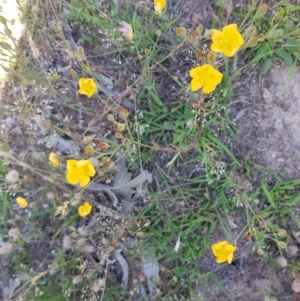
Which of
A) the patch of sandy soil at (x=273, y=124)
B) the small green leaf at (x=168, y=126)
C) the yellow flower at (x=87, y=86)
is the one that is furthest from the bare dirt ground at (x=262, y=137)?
the yellow flower at (x=87, y=86)

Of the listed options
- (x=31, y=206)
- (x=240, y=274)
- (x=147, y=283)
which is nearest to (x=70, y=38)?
(x=31, y=206)

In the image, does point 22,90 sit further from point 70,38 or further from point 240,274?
point 240,274

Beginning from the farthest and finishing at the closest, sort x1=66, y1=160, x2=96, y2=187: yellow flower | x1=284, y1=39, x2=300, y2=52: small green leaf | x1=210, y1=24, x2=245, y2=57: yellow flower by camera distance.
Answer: x1=284, y1=39, x2=300, y2=52: small green leaf → x1=66, y1=160, x2=96, y2=187: yellow flower → x1=210, y1=24, x2=245, y2=57: yellow flower

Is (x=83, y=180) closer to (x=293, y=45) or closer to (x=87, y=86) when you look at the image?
(x=87, y=86)

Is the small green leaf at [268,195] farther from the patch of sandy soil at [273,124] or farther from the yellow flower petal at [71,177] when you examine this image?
the yellow flower petal at [71,177]

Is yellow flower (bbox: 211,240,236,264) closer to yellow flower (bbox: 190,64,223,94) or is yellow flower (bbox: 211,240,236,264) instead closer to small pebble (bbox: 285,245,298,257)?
small pebble (bbox: 285,245,298,257)

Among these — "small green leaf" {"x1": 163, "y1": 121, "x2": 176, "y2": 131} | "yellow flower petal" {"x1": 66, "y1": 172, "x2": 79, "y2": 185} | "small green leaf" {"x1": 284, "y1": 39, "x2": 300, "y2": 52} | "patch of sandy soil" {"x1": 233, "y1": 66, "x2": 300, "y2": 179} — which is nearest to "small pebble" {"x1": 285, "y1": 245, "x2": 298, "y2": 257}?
"patch of sandy soil" {"x1": 233, "y1": 66, "x2": 300, "y2": 179}
